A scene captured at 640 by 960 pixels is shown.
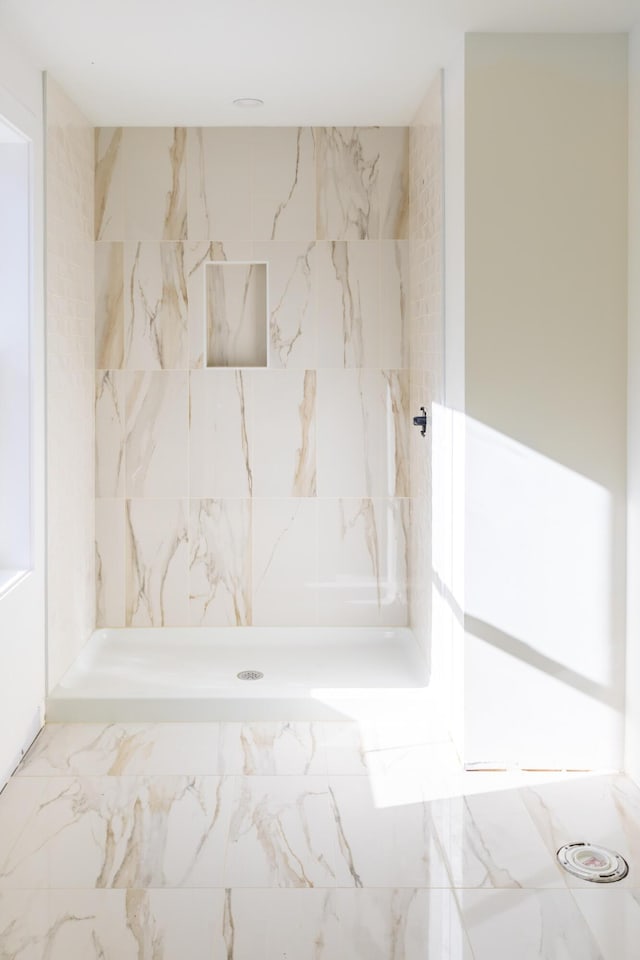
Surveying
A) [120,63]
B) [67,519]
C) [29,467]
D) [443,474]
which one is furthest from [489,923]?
[120,63]

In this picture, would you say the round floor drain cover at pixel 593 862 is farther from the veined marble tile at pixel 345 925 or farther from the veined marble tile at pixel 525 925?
the veined marble tile at pixel 345 925

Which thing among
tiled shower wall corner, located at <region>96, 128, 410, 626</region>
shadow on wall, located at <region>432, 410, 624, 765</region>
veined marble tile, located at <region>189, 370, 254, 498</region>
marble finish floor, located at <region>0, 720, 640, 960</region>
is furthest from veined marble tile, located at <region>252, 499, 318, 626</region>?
shadow on wall, located at <region>432, 410, 624, 765</region>

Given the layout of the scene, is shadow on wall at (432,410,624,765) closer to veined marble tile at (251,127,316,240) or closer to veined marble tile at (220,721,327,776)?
veined marble tile at (220,721,327,776)

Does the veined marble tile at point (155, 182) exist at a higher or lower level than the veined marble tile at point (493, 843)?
higher

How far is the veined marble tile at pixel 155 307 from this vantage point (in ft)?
15.3

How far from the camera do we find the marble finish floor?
8.17ft

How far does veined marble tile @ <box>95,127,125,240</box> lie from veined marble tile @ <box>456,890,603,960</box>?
125 inches

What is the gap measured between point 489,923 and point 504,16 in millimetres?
2497


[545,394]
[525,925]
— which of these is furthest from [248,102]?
[525,925]

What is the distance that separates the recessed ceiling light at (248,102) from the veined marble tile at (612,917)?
3.00 m

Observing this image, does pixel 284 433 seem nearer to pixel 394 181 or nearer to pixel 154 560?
pixel 154 560

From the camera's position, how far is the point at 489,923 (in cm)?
256

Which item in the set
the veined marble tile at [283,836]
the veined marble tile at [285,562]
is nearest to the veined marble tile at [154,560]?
the veined marble tile at [285,562]

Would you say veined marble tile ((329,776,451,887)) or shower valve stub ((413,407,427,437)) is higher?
shower valve stub ((413,407,427,437))
